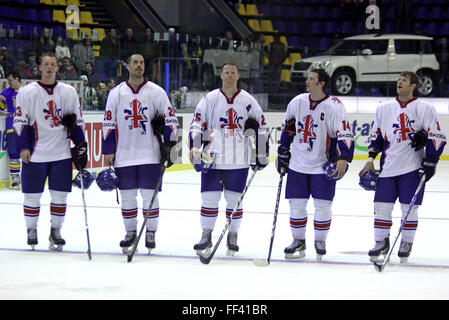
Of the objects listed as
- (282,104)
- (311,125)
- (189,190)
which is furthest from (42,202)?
(282,104)

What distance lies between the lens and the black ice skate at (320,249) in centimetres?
623

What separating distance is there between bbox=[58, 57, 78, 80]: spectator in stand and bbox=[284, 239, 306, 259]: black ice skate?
5732 mm

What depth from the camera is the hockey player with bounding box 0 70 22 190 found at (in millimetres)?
10258

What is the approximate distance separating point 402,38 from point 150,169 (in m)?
11.7

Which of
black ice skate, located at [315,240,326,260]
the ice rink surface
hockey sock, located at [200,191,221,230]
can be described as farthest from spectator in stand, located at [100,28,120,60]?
black ice skate, located at [315,240,326,260]

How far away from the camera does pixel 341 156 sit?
20.0 ft

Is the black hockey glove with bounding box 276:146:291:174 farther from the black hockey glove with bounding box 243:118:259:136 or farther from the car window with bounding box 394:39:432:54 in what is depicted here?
the car window with bounding box 394:39:432:54

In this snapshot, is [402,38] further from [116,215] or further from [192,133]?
[192,133]

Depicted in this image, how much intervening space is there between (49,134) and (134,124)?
63 centimetres

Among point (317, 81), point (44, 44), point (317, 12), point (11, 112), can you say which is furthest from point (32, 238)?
point (317, 12)

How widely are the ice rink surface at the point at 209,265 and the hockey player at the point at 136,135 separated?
0.49m

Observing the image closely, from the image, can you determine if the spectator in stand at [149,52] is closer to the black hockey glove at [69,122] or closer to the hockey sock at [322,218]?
the black hockey glove at [69,122]

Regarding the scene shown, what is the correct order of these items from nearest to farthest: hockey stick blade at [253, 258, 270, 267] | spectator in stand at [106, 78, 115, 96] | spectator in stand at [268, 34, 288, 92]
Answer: hockey stick blade at [253, 258, 270, 267]
spectator in stand at [106, 78, 115, 96]
spectator in stand at [268, 34, 288, 92]

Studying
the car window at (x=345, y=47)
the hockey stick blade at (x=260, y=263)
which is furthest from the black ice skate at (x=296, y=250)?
the car window at (x=345, y=47)
